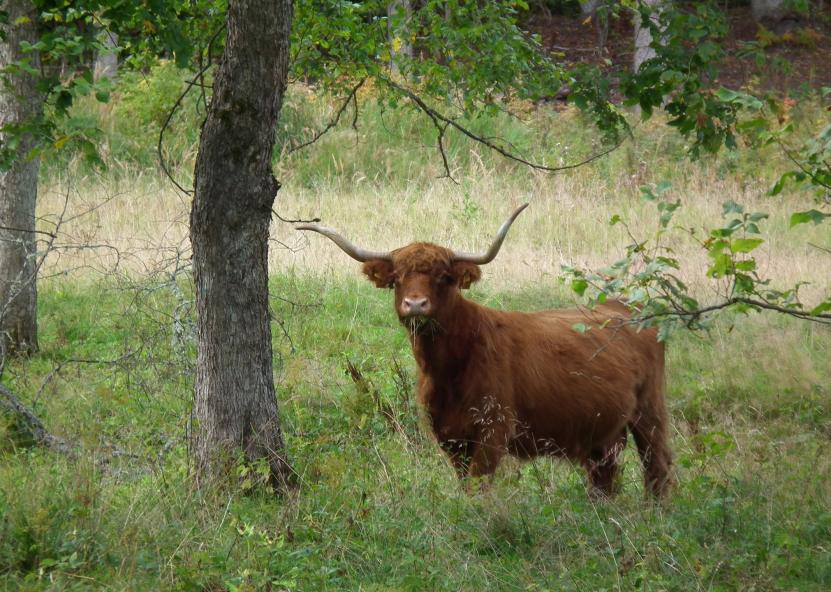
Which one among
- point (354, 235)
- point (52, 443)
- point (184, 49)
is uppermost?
point (184, 49)

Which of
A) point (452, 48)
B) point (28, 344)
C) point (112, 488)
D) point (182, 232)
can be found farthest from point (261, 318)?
point (182, 232)

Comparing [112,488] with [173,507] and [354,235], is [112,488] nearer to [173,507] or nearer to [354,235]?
[173,507]

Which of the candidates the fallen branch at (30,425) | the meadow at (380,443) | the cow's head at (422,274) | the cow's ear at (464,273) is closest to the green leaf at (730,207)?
the meadow at (380,443)

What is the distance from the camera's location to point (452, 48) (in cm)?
834

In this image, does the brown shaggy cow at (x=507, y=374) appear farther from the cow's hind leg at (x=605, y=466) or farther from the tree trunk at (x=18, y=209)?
the tree trunk at (x=18, y=209)

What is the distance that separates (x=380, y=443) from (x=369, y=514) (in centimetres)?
177

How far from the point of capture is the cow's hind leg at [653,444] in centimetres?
726

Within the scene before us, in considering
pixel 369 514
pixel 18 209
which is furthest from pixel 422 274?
pixel 18 209

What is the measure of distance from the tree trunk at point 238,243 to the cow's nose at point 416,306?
937 millimetres

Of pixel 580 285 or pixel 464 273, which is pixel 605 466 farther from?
pixel 580 285

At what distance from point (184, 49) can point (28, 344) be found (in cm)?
445

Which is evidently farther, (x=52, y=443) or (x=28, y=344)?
(x=28, y=344)

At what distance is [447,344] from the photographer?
684cm

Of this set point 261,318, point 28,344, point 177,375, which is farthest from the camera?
point 28,344
